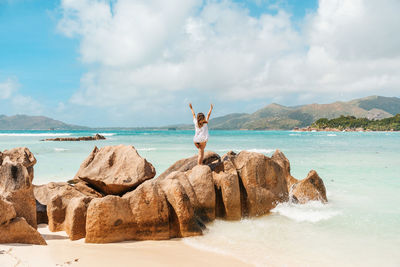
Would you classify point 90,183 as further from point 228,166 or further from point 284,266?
point 284,266

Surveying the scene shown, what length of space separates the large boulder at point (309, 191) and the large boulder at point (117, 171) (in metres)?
4.28

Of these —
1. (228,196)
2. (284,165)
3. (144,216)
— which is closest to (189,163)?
(228,196)

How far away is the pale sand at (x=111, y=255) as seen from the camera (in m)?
4.31

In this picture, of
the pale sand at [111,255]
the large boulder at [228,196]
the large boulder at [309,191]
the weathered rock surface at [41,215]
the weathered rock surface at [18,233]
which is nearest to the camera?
the pale sand at [111,255]

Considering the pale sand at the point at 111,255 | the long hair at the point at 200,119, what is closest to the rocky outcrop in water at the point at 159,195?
the pale sand at the point at 111,255

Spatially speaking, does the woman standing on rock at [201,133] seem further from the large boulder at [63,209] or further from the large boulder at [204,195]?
the large boulder at [63,209]

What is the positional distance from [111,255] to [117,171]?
3.44 meters

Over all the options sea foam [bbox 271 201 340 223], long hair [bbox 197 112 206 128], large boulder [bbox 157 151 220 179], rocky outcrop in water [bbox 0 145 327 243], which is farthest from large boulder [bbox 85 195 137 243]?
long hair [bbox 197 112 206 128]

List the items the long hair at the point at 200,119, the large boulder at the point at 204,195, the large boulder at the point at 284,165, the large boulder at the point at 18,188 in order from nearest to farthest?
the large boulder at the point at 18,188
the large boulder at the point at 204,195
the long hair at the point at 200,119
the large boulder at the point at 284,165

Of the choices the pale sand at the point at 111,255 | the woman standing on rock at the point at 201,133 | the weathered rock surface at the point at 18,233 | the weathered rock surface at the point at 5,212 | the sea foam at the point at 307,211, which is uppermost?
the woman standing on rock at the point at 201,133

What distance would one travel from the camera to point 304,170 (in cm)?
1584

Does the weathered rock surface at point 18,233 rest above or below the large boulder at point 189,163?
below

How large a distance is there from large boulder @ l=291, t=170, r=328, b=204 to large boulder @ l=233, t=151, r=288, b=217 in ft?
1.69

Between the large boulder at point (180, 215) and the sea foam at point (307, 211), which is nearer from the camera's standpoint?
the large boulder at point (180, 215)
